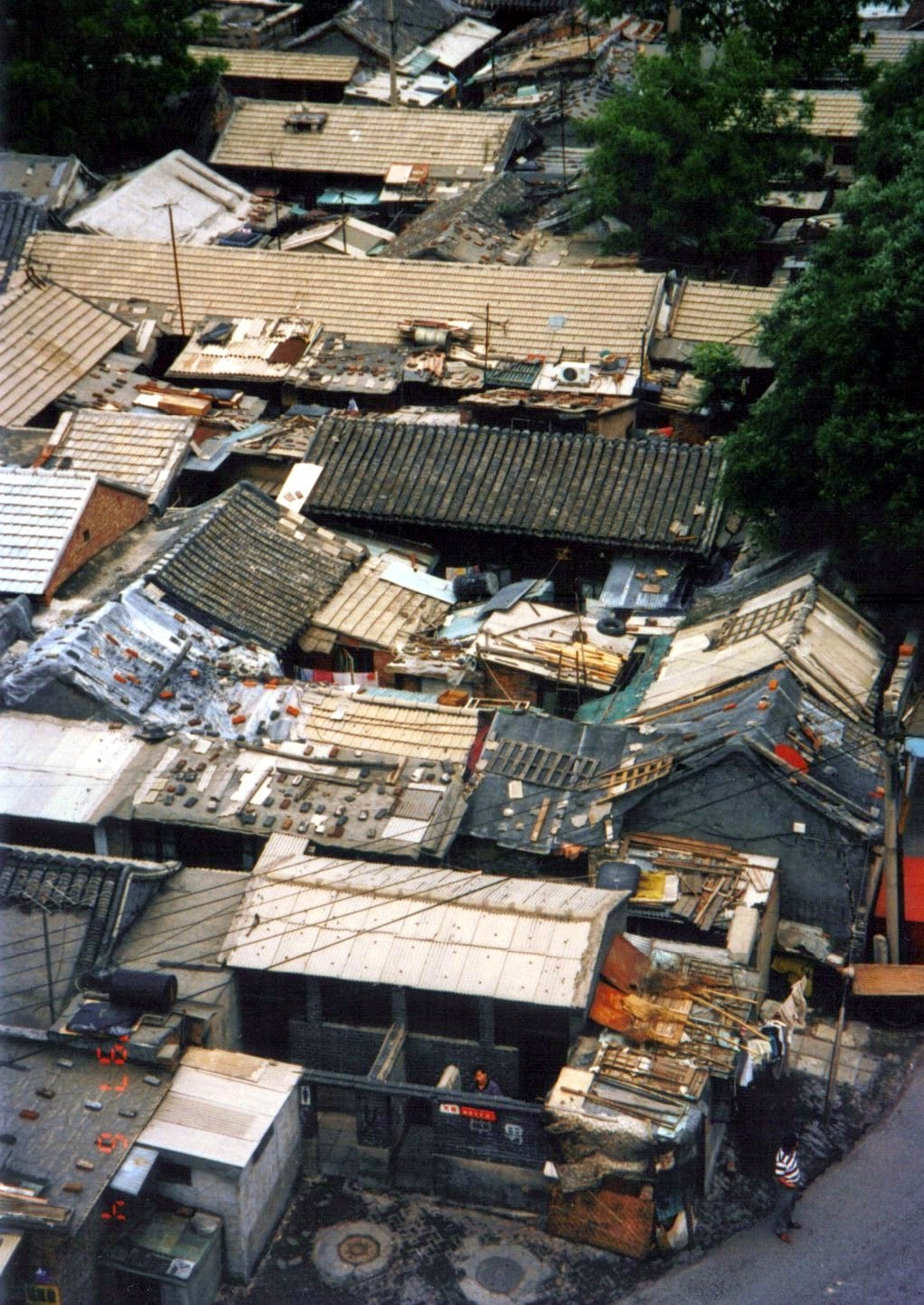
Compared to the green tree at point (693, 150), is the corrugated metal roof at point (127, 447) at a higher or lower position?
lower

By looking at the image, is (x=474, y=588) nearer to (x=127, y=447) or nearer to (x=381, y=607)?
(x=381, y=607)

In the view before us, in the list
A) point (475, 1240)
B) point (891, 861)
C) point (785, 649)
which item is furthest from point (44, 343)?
point (475, 1240)

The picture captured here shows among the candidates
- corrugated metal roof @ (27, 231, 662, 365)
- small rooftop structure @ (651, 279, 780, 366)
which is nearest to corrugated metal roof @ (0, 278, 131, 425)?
corrugated metal roof @ (27, 231, 662, 365)

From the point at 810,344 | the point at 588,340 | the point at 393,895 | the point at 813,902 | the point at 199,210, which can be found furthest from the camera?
the point at 199,210

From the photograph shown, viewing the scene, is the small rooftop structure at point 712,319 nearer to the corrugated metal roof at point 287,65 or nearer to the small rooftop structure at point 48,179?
the small rooftop structure at point 48,179

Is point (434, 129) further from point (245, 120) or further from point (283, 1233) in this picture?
point (283, 1233)

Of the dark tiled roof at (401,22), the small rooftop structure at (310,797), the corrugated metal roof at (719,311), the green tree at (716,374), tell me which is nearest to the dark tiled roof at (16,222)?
the dark tiled roof at (401,22)

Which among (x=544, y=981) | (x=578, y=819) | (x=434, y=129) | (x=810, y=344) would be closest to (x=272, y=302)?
(x=434, y=129)
